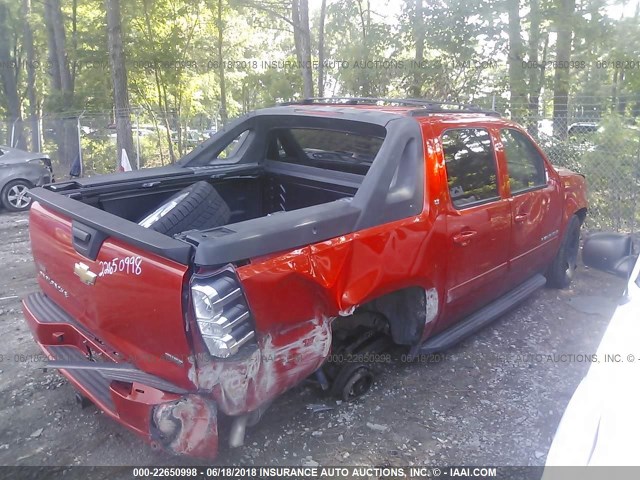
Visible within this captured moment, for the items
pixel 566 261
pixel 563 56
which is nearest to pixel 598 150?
pixel 566 261

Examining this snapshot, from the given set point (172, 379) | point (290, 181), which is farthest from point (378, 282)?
point (290, 181)

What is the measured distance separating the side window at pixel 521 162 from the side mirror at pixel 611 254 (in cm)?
161

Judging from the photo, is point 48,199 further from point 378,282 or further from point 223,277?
point 378,282

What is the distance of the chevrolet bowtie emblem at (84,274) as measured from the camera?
2637 mm

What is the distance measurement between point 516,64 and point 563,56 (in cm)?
87

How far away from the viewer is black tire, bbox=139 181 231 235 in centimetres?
322

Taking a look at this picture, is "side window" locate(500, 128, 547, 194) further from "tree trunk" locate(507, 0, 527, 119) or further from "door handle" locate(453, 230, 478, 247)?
"tree trunk" locate(507, 0, 527, 119)

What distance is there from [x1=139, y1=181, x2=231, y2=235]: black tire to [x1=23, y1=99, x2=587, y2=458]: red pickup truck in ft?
0.03

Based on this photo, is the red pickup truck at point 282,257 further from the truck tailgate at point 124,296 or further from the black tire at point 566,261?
the black tire at point 566,261

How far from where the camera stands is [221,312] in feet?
7.41

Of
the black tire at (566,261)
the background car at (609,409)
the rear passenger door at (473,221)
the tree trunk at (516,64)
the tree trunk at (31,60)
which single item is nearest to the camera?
the background car at (609,409)

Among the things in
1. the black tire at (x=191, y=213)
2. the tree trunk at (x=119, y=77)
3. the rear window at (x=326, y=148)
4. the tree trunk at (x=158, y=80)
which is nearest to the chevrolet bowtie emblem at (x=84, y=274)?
the black tire at (x=191, y=213)

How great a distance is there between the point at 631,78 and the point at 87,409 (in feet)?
34.1

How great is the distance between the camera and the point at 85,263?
2689 mm
